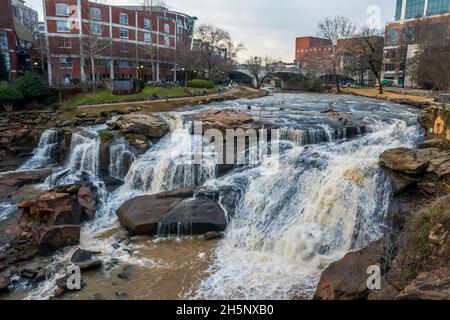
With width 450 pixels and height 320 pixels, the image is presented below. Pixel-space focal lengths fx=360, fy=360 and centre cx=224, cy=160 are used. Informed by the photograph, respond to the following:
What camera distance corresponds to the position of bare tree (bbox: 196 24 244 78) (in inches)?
2362

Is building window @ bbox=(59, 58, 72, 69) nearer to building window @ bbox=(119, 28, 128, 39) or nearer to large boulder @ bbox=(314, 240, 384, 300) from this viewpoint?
building window @ bbox=(119, 28, 128, 39)

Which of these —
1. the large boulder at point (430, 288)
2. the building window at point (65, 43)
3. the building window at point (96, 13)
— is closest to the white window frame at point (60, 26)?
the building window at point (65, 43)

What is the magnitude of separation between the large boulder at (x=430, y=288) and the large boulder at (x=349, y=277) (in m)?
1.83

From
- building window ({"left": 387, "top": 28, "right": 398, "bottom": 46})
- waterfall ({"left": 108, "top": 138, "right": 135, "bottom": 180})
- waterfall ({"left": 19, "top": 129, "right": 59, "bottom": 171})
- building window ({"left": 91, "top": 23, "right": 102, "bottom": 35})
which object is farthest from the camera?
building window ({"left": 387, "top": 28, "right": 398, "bottom": 46})

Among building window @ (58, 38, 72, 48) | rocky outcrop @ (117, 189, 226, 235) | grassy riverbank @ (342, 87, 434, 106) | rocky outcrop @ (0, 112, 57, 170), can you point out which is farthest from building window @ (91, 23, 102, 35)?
rocky outcrop @ (117, 189, 226, 235)

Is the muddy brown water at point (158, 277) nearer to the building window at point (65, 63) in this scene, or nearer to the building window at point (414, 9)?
the building window at point (65, 63)

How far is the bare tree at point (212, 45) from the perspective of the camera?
60000 millimetres

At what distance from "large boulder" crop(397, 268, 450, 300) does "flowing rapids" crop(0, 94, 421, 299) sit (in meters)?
3.77

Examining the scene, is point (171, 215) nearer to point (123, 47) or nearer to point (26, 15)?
point (123, 47)

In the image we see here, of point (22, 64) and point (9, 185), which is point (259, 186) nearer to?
point (9, 185)

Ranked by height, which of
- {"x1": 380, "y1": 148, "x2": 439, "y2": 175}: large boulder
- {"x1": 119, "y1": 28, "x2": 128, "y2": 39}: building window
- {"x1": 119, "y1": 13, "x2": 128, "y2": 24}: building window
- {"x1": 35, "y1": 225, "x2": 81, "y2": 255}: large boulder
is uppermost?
{"x1": 119, "y1": 13, "x2": 128, "y2": 24}: building window

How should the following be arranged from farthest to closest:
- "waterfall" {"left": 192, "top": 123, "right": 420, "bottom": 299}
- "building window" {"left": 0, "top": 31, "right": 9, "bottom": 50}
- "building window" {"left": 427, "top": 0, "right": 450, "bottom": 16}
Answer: "building window" {"left": 427, "top": 0, "right": 450, "bottom": 16}, "building window" {"left": 0, "top": 31, "right": 9, "bottom": 50}, "waterfall" {"left": 192, "top": 123, "right": 420, "bottom": 299}

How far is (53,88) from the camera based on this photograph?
34531 millimetres

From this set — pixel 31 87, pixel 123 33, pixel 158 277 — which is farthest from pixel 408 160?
pixel 123 33
